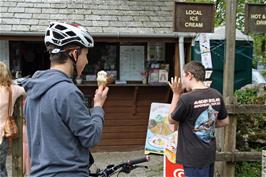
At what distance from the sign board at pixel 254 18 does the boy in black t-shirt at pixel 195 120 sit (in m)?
2.14

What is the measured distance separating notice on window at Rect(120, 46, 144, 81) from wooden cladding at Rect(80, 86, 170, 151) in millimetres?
267

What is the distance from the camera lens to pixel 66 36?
231 cm

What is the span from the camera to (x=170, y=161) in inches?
220

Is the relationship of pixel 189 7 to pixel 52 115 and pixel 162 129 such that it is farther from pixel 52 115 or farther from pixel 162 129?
pixel 52 115

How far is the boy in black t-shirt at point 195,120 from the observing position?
3986mm

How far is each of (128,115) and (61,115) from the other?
6894 millimetres

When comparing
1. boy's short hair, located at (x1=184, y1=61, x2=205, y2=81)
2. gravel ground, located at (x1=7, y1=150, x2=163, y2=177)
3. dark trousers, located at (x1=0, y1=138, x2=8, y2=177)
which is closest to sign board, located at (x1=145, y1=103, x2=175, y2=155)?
gravel ground, located at (x1=7, y1=150, x2=163, y2=177)

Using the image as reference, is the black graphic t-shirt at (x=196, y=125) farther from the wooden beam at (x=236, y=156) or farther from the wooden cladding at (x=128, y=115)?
the wooden cladding at (x=128, y=115)

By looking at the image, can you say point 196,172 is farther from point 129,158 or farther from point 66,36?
point 129,158

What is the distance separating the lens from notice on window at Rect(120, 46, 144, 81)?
8922mm

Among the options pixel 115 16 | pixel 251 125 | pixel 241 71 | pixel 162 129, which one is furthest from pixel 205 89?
pixel 241 71

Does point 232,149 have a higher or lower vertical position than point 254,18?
lower

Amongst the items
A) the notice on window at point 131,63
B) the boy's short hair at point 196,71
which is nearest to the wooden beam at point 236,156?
the boy's short hair at point 196,71

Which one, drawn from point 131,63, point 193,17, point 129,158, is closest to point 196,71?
point 193,17
